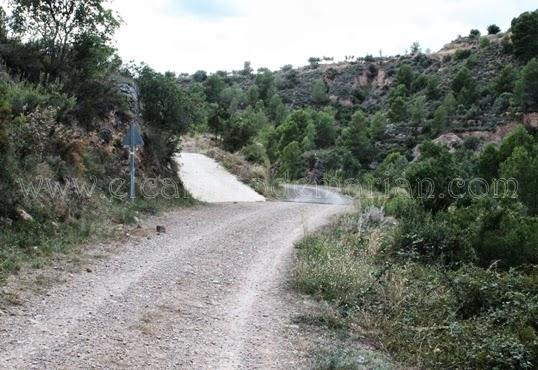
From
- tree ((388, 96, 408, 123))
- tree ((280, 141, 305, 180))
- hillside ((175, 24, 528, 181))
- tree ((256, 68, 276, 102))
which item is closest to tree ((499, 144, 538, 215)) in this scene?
hillside ((175, 24, 528, 181))

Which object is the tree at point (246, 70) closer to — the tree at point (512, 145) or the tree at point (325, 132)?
the tree at point (325, 132)

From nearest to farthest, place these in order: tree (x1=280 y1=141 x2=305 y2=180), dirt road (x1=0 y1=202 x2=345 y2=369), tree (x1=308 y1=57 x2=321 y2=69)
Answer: dirt road (x1=0 y1=202 x2=345 y2=369), tree (x1=280 y1=141 x2=305 y2=180), tree (x1=308 y1=57 x2=321 y2=69)

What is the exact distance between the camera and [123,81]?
52.4 ft

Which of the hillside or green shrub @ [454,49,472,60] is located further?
green shrub @ [454,49,472,60]

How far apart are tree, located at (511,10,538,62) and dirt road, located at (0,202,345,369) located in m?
68.7

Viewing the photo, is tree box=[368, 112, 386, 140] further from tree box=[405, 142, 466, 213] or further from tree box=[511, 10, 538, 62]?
tree box=[405, 142, 466, 213]

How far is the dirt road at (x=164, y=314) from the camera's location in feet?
15.7

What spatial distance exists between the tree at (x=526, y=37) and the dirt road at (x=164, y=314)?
6869 centimetres

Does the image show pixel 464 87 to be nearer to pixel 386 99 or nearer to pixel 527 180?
pixel 386 99

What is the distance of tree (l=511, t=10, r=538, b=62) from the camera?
67500 millimetres

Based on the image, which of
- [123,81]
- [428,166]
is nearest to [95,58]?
[123,81]

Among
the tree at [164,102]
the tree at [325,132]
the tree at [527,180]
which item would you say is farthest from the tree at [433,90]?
the tree at [164,102]

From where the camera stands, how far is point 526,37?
6750 centimetres

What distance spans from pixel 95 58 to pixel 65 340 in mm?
10560
